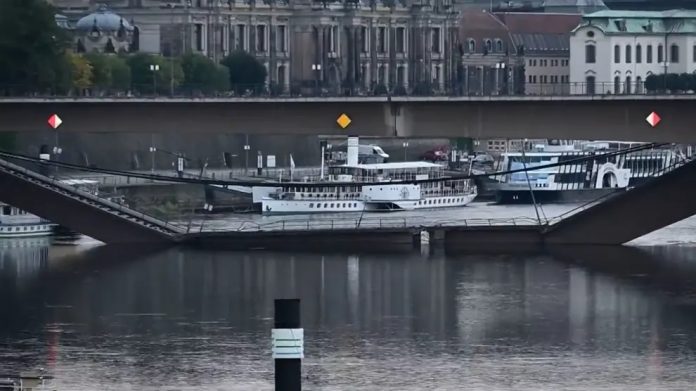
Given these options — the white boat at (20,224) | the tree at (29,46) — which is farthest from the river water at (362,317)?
the tree at (29,46)

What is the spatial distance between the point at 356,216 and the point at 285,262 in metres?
16.0

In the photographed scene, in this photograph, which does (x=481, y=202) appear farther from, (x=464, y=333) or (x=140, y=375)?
(x=140, y=375)

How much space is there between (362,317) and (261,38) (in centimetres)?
6909

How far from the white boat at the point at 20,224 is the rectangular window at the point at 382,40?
192 feet

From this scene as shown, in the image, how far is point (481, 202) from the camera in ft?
251

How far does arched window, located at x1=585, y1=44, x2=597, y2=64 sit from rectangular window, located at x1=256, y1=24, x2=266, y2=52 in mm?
13300

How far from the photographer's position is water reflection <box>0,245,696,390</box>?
35.9 m

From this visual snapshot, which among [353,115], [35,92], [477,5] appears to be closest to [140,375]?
[353,115]

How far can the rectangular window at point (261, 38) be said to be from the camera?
363 feet

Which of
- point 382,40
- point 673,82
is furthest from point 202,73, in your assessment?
point 382,40

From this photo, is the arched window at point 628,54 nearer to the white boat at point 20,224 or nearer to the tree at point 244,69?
the tree at point 244,69

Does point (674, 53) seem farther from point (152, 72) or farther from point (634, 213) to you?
point (634, 213)

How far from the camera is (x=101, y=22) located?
99.7 m

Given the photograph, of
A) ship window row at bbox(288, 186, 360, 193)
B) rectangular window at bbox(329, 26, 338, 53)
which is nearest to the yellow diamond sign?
ship window row at bbox(288, 186, 360, 193)
